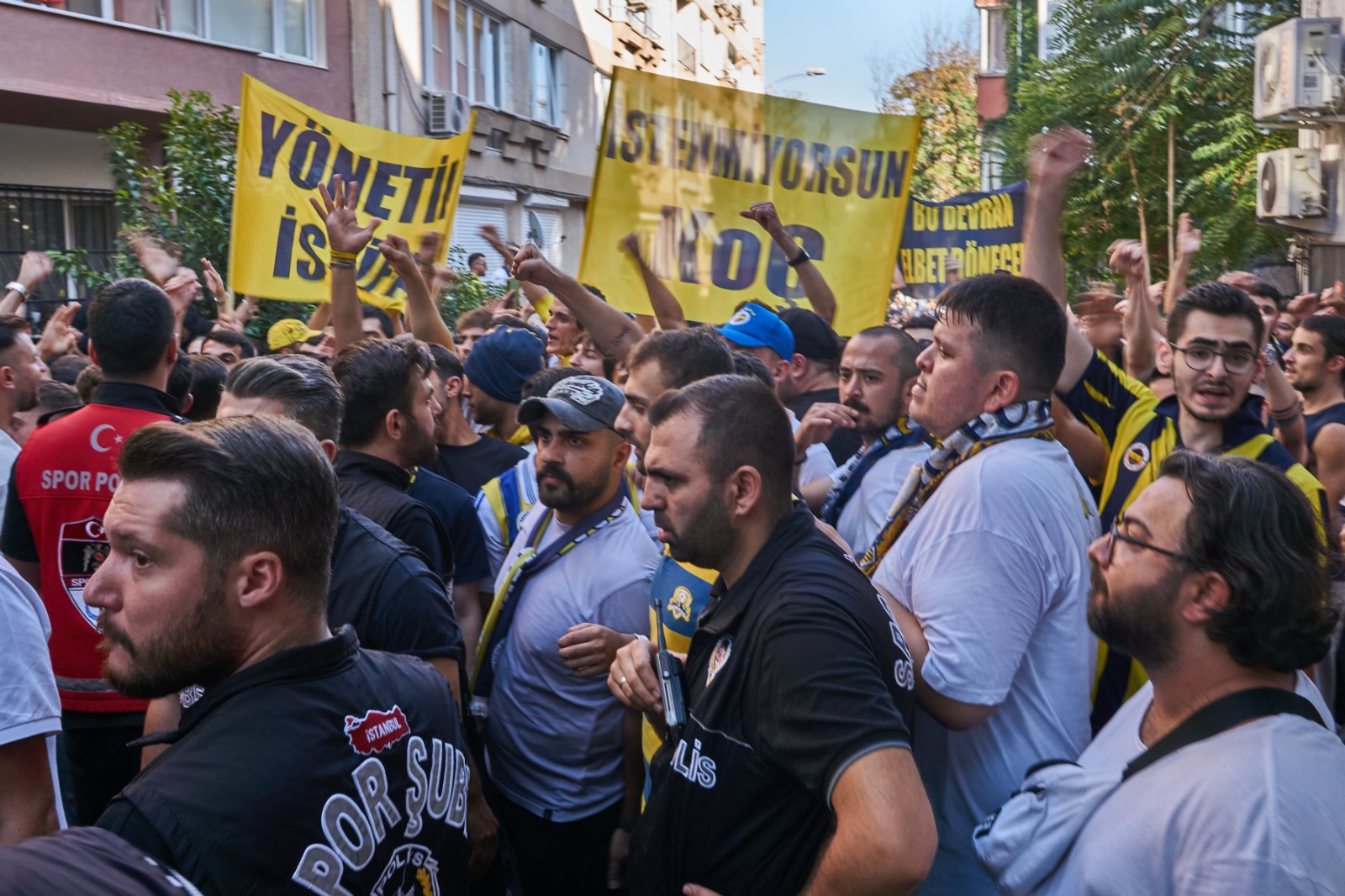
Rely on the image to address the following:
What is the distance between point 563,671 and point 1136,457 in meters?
2.28

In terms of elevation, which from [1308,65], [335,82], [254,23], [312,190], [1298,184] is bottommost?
[312,190]

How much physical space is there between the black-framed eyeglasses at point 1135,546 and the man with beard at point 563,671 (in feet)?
5.14

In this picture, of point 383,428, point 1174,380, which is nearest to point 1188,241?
point 1174,380

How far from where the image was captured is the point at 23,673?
233 cm

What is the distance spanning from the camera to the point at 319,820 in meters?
1.84

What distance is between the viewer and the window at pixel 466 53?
66.8ft

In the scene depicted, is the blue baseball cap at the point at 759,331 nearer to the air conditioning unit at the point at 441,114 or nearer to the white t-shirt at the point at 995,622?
the white t-shirt at the point at 995,622

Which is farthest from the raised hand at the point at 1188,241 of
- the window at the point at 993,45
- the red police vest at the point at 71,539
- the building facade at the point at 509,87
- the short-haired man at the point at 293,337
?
the window at the point at 993,45

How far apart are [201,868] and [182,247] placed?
379 inches

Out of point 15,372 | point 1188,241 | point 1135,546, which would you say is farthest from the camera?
point 1188,241

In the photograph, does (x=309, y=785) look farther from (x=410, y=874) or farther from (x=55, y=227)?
(x=55, y=227)

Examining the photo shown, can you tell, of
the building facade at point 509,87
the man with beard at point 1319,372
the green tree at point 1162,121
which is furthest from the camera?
the building facade at point 509,87

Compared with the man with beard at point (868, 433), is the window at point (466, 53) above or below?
above

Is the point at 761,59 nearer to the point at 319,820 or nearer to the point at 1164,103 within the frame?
the point at 1164,103
